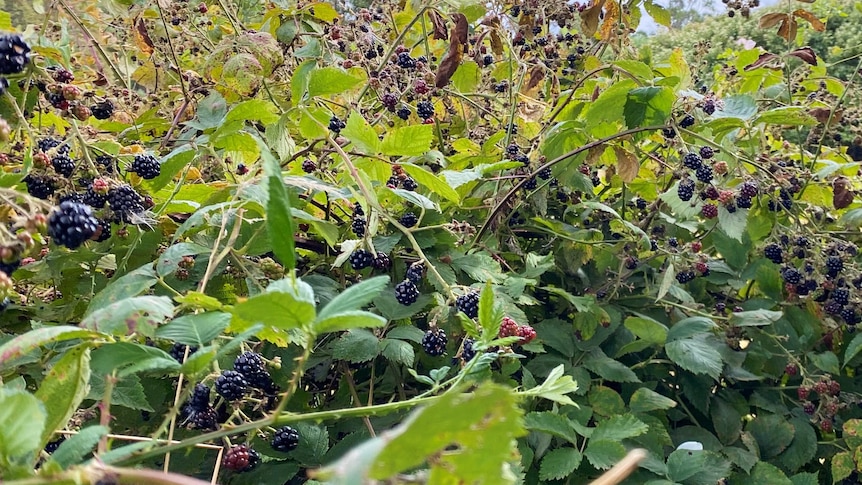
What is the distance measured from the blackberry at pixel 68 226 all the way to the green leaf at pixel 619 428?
0.79m

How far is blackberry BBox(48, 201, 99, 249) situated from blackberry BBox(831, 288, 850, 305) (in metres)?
1.38

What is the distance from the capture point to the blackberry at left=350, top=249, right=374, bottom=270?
0.95 m

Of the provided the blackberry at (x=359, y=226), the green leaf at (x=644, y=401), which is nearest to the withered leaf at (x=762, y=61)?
the green leaf at (x=644, y=401)

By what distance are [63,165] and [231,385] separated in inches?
15.4

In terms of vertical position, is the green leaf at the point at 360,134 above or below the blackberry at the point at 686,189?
above

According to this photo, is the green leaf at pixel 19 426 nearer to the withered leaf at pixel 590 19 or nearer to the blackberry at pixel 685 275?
the blackberry at pixel 685 275

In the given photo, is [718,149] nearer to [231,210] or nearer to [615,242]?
[615,242]

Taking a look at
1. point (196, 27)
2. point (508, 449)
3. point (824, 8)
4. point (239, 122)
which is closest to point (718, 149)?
point (239, 122)

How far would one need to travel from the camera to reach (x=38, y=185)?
2.63 feet

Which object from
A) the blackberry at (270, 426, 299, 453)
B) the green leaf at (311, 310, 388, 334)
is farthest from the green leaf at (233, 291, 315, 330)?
the blackberry at (270, 426, 299, 453)

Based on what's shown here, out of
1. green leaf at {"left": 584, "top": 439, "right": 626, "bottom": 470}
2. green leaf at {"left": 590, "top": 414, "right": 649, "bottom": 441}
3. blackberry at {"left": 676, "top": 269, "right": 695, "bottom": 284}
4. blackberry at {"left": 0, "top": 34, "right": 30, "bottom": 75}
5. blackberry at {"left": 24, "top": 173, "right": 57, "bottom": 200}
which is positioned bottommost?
green leaf at {"left": 584, "top": 439, "right": 626, "bottom": 470}

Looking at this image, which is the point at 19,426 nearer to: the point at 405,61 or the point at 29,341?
the point at 29,341

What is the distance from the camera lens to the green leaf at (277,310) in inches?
16.3

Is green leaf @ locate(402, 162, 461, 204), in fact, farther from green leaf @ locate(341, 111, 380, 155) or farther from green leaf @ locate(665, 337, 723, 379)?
green leaf @ locate(665, 337, 723, 379)
